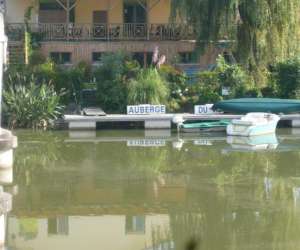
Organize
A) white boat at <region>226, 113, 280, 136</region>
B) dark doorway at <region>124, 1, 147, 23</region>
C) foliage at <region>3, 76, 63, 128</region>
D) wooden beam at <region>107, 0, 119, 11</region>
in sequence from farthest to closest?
dark doorway at <region>124, 1, 147, 23</region> → wooden beam at <region>107, 0, 119, 11</region> → foliage at <region>3, 76, 63, 128</region> → white boat at <region>226, 113, 280, 136</region>

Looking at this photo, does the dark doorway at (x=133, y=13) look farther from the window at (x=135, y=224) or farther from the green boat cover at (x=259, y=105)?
the window at (x=135, y=224)

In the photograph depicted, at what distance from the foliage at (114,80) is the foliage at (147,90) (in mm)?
563

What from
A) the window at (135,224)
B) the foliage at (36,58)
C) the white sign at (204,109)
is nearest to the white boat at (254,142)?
the white sign at (204,109)

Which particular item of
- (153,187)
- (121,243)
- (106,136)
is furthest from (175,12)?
(121,243)

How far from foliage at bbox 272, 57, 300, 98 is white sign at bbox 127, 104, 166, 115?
5526mm

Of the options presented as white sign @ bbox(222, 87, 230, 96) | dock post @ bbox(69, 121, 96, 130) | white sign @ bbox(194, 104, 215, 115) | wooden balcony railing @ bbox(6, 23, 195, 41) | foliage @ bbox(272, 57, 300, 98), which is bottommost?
dock post @ bbox(69, 121, 96, 130)

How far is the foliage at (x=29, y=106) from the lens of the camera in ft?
93.7

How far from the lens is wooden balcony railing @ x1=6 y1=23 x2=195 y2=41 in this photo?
121ft

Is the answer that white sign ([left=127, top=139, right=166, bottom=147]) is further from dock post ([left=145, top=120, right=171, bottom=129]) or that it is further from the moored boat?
dock post ([left=145, top=120, right=171, bottom=129])

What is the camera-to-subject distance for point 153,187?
1723cm

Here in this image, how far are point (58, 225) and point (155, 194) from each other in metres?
3.22

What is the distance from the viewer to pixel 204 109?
3008 centimetres

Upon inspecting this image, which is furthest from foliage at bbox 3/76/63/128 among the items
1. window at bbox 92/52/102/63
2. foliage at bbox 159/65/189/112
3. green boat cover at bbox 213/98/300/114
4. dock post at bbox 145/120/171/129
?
window at bbox 92/52/102/63

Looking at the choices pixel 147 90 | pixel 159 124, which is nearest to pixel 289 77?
pixel 147 90
